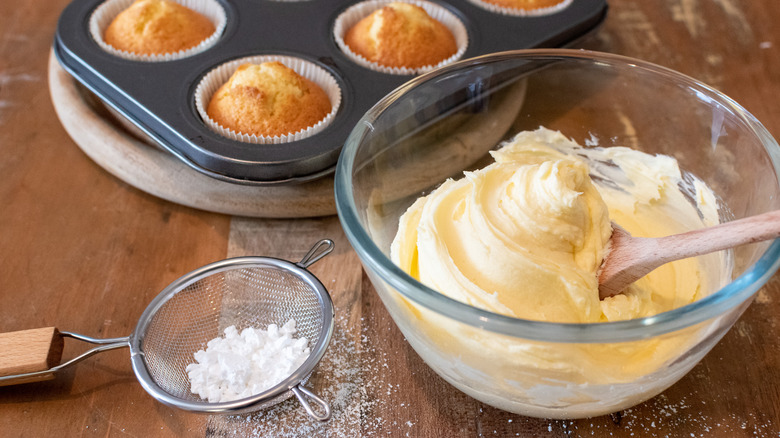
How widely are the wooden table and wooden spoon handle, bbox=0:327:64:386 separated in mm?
57

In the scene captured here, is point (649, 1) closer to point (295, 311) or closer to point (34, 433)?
point (295, 311)

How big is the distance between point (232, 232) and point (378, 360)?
0.45 metres

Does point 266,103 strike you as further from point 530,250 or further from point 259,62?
point 530,250

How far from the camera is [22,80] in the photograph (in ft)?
5.83

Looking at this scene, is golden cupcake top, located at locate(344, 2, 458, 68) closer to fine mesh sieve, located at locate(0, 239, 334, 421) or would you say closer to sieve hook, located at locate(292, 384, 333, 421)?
fine mesh sieve, located at locate(0, 239, 334, 421)

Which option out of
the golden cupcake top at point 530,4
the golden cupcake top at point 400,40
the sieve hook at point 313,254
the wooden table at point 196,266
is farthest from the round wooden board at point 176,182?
the golden cupcake top at point 530,4

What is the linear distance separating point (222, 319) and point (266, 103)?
480 millimetres

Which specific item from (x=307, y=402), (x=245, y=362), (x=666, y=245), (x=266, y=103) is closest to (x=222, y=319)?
(x=245, y=362)

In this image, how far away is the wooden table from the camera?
3.45ft

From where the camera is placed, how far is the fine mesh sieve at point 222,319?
1.04 m

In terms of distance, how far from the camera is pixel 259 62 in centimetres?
157

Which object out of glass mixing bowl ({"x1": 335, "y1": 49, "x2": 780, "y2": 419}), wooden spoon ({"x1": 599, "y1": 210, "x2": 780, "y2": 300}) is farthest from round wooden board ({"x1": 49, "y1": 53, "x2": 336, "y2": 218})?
wooden spoon ({"x1": 599, "y1": 210, "x2": 780, "y2": 300})

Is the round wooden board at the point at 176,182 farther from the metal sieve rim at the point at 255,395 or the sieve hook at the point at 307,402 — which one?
the sieve hook at the point at 307,402

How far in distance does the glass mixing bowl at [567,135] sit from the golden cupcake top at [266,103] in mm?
306
